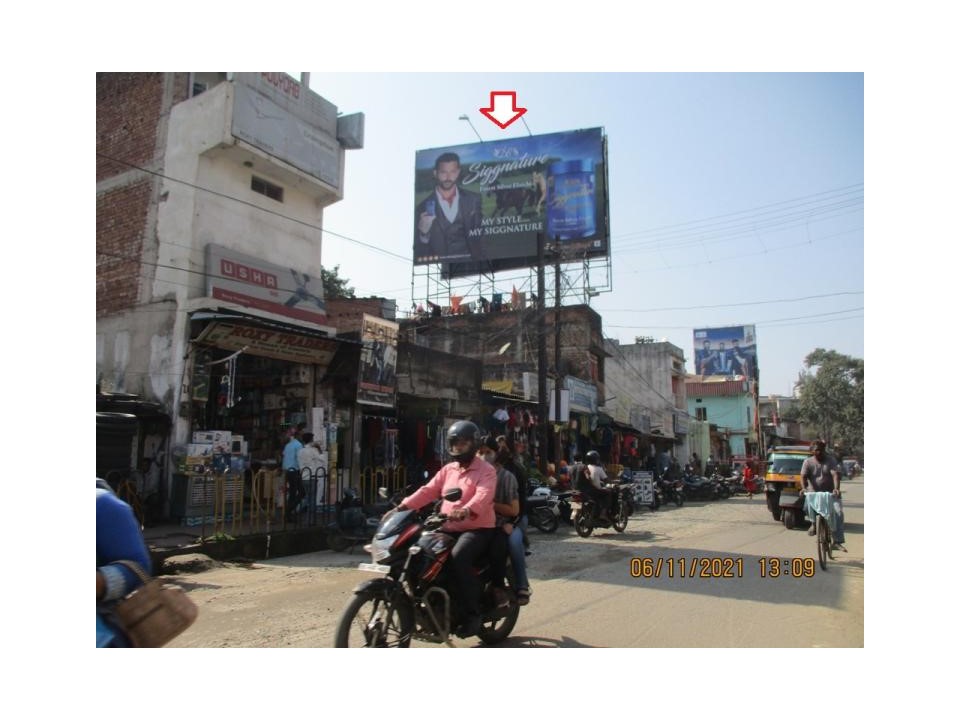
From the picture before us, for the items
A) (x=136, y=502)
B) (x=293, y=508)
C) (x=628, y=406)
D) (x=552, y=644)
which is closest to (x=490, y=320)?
(x=628, y=406)

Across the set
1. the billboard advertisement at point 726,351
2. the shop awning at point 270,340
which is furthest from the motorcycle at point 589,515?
the billboard advertisement at point 726,351

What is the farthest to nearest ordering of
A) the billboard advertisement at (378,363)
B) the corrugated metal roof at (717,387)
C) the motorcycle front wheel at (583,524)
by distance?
the corrugated metal roof at (717,387) < the billboard advertisement at (378,363) < the motorcycle front wheel at (583,524)

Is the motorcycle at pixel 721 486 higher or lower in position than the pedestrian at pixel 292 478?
lower

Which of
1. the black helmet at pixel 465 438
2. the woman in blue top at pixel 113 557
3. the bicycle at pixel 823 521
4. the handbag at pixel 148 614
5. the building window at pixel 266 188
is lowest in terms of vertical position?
the bicycle at pixel 823 521

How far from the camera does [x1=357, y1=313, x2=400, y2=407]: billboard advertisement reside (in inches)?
597

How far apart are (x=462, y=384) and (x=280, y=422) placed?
18.4 ft

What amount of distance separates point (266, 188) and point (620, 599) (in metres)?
12.5

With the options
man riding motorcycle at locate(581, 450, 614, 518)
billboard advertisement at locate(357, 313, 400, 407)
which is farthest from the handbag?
billboard advertisement at locate(357, 313, 400, 407)

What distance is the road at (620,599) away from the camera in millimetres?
5008

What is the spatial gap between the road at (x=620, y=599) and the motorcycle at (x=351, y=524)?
0.82 feet

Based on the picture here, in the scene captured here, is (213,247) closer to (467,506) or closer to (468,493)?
(468,493)

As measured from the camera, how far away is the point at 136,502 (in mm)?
10648

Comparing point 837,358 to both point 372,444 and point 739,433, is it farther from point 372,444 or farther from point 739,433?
point 372,444

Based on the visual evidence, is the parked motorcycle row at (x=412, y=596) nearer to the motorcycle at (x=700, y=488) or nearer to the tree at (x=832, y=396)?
the motorcycle at (x=700, y=488)
